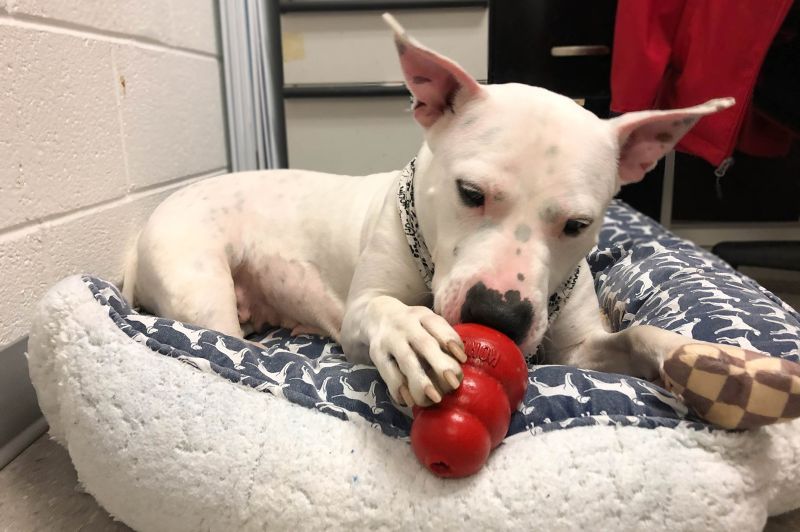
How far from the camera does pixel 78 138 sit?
4.83 feet

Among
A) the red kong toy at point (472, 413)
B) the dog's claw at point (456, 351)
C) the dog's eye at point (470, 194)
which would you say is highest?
the dog's eye at point (470, 194)

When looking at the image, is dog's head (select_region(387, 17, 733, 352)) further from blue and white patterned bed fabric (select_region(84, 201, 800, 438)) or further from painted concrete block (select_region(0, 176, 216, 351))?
painted concrete block (select_region(0, 176, 216, 351))

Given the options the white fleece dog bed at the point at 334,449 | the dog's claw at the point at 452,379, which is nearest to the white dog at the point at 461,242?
the dog's claw at the point at 452,379

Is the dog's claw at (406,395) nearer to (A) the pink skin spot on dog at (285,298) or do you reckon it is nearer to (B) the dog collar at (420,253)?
(B) the dog collar at (420,253)

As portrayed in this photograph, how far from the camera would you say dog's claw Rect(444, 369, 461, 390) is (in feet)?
2.68

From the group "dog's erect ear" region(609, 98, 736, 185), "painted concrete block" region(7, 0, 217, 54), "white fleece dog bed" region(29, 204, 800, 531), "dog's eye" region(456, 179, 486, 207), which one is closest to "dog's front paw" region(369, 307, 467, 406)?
"white fleece dog bed" region(29, 204, 800, 531)

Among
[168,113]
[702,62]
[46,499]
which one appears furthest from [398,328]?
[702,62]

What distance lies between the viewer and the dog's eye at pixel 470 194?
104cm

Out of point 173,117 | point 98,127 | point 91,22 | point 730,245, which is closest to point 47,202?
point 98,127

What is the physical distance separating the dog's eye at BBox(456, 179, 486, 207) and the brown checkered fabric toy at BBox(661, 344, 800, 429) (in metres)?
0.38

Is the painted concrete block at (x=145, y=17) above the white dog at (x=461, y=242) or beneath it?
above

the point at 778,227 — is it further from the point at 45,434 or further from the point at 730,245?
the point at 45,434

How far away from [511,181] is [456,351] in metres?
0.31

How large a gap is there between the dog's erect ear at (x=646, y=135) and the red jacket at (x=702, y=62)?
3.01ft
